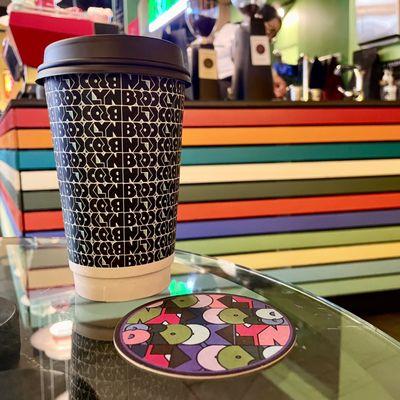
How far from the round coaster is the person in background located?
187cm

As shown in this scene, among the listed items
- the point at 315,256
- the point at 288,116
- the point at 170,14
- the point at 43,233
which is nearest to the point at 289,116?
the point at 288,116

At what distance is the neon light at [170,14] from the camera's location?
7.82 feet

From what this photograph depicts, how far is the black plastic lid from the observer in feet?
1.65

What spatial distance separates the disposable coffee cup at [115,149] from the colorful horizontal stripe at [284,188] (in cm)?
134

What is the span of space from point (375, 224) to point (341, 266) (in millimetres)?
259

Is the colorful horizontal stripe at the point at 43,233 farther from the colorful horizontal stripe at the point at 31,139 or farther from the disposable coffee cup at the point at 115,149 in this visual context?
the disposable coffee cup at the point at 115,149

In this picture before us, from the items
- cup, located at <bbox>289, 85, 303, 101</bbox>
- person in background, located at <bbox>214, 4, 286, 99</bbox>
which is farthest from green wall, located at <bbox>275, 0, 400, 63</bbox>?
person in background, located at <bbox>214, 4, 286, 99</bbox>

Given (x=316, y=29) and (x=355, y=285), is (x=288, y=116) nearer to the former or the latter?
(x=355, y=285)

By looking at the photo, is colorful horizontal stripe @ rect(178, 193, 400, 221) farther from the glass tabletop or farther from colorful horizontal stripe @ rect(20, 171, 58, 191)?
the glass tabletop

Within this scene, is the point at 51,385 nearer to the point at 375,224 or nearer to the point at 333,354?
the point at 333,354

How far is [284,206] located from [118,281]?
1.56 metres

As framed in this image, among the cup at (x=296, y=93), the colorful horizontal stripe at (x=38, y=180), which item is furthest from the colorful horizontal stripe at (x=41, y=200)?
the cup at (x=296, y=93)

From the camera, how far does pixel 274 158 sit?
200cm

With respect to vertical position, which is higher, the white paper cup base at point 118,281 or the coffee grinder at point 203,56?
the coffee grinder at point 203,56
